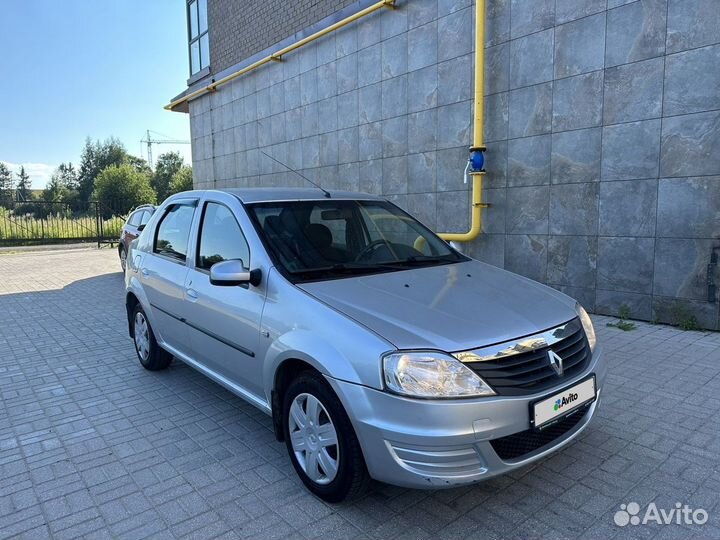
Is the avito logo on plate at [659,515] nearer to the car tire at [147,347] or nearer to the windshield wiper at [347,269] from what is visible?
the windshield wiper at [347,269]

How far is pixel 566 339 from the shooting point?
105 inches

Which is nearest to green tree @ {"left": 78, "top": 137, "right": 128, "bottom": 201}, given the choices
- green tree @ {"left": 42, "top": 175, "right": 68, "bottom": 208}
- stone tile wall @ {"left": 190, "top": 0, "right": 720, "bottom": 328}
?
green tree @ {"left": 42, "top": 175, "right": 68, "bottom": 208}

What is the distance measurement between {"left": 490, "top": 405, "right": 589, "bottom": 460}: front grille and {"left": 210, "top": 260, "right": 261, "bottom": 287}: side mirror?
1.57 meters

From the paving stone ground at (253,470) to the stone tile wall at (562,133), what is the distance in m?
1.53

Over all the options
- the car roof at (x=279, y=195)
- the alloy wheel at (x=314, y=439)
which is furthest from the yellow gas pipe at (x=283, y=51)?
the alloy wheel at (x=314, y=439)

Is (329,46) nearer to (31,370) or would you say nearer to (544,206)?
(544,206)

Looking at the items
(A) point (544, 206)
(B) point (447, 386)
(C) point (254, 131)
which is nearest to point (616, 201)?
(A) point (544, 206)

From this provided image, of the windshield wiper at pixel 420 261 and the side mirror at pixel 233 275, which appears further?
the windshield wiper at pixel 420 261

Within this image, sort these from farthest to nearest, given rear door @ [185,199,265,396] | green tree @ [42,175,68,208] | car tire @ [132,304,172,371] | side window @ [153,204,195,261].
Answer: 1. green tree @ [42,175,68,208]
2. car tire @ [132,304,172,371]
3. side window @ [153,204,195,261]
4. rear door @ [185,199,265,396]

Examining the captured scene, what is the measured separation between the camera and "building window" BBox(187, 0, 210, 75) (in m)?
14.7

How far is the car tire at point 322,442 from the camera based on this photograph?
2391mm

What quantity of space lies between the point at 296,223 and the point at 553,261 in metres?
4.56

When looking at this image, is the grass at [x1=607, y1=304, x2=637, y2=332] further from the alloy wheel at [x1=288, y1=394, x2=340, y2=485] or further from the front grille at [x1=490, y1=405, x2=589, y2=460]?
the alloy wheel at [x1=288, y1=394, x2=340, y2=485]

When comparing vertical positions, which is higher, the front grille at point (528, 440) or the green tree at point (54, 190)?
the green tree at point (54, 190)
